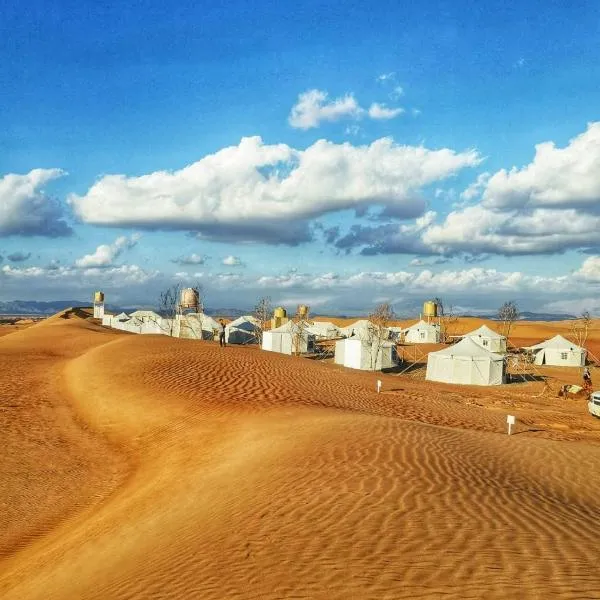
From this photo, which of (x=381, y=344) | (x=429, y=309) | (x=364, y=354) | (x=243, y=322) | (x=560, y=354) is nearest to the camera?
(x=364, y=354)

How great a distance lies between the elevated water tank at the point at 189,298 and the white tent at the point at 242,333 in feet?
49.4

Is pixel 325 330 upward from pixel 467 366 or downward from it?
upward

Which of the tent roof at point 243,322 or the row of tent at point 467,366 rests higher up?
the tent roof at point 243,322

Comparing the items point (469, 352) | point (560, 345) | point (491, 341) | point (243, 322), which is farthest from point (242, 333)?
point (560, 345)

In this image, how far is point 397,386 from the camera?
31.9 meters

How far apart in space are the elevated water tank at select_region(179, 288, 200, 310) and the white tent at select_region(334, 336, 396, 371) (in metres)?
40.4

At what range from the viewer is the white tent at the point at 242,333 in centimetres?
6819

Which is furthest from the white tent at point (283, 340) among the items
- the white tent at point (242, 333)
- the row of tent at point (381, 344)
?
the white tent at point (242, 333)

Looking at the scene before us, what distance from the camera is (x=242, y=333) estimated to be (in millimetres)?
69375

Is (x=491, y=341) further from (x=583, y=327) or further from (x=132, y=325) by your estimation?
(x=132, y=325)

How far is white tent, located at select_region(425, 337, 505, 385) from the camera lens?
39.4m

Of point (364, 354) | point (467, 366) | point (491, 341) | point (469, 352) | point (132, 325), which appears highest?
point (469, 352)

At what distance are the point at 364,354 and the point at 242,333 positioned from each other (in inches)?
1030

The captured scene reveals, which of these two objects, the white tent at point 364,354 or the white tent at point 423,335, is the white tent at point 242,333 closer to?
the white tent at point 423,335
